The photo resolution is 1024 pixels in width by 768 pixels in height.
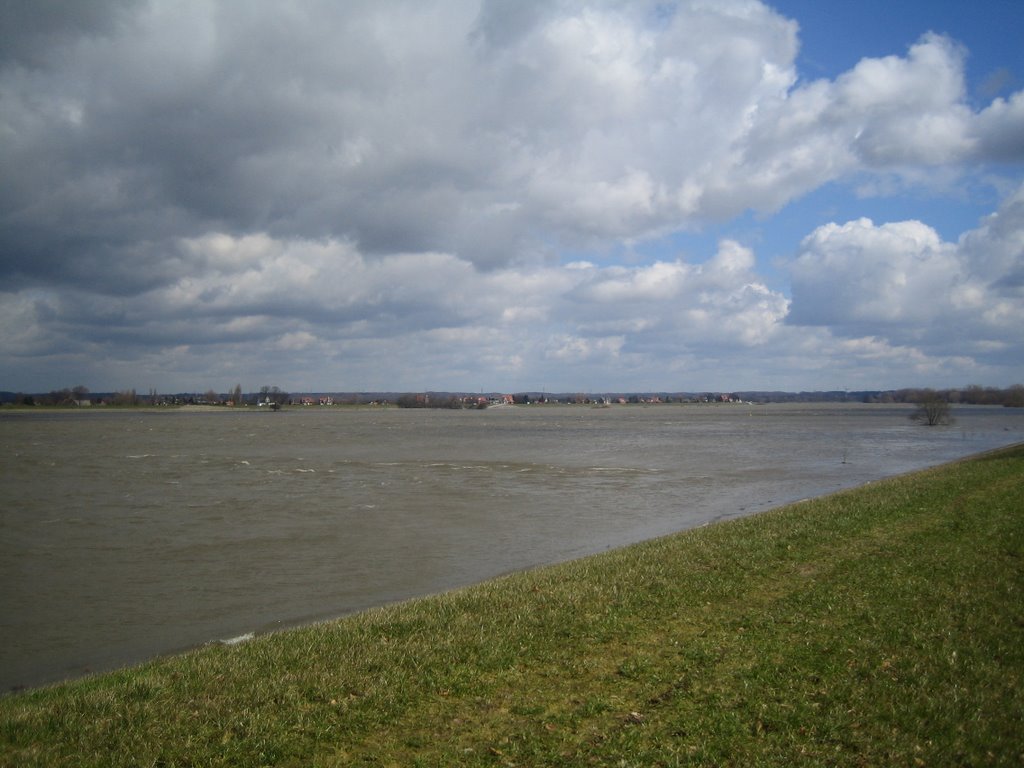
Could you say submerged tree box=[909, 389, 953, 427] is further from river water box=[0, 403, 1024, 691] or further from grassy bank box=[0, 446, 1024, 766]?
grassy bank box=[0, 446, 1024, 766]

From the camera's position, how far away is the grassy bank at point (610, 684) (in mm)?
5652

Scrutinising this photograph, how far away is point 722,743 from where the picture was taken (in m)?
5.65

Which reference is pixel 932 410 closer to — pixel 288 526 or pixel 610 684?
pixel 288 526

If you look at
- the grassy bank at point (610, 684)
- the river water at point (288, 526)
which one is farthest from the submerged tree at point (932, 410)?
the grassy bank at point (610, 684)

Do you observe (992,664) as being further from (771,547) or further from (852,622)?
(771,547)

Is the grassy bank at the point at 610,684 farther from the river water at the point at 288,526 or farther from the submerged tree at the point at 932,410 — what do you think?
the submerged tree at the point at 932,410

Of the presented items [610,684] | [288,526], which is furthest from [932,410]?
[610,684]

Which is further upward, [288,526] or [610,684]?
[610,684]

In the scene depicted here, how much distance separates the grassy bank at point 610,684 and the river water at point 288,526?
14.1ft

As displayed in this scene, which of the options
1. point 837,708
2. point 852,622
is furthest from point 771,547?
point 837,708

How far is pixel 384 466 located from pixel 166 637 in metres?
30.0

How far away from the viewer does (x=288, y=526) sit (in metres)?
21.7

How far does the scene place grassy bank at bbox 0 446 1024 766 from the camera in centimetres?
565

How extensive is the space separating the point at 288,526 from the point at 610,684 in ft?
54.5
